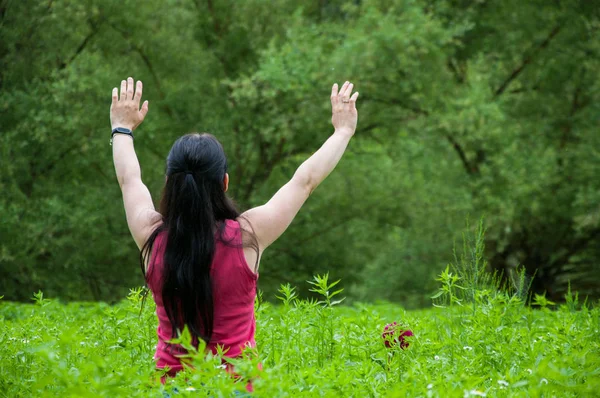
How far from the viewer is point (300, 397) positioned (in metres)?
2.76

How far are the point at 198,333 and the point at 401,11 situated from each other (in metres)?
15.2

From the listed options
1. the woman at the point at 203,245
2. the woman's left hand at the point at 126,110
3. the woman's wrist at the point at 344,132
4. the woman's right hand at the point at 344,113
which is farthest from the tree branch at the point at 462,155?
the woman at the point at 203,245

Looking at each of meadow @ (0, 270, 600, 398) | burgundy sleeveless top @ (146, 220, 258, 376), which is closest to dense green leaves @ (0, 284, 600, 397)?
meadow @ (0, 270, 600, 398)

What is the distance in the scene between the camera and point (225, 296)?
3.04 meters

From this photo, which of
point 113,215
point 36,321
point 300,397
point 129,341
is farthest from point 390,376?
point 113,215

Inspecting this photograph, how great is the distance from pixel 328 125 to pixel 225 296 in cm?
1565

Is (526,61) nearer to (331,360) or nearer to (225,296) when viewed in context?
(331,360)

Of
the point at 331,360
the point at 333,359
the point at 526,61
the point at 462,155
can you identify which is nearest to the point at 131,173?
the point at 333,359

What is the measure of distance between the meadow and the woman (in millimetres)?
180

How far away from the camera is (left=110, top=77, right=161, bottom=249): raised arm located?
3207mm

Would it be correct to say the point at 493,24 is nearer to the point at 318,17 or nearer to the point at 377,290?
the point at 318,17

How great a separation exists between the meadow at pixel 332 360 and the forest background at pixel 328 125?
11.6 metres

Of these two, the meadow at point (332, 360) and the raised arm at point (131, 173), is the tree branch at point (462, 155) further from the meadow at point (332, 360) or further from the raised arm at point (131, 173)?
the raised arm at point (131, 173)

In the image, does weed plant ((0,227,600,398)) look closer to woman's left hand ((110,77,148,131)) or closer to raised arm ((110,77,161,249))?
raised arm ((110,77,161,249))
